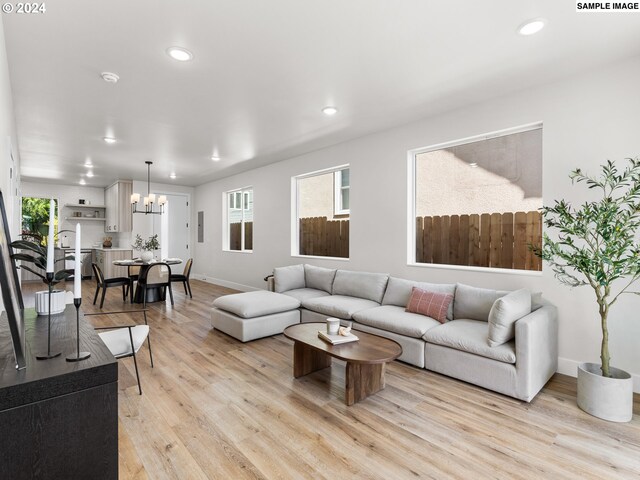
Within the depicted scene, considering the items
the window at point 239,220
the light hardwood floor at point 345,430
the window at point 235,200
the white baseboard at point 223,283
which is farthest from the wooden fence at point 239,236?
the light hardwood floor at point 345,430

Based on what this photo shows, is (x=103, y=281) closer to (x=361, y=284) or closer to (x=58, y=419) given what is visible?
(x=361, y=284)

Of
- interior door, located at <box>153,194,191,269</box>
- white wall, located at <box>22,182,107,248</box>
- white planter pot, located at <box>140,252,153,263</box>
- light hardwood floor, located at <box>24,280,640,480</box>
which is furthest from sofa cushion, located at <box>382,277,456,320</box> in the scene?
white wall, located at <box>22,182,107,248</box>

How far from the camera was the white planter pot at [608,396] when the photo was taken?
7.44ft

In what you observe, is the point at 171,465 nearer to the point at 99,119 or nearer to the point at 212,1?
the point at 212,1

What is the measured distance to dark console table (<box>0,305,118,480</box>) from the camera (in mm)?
912

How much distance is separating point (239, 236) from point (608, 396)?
656cm

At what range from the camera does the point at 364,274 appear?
4.39 meters

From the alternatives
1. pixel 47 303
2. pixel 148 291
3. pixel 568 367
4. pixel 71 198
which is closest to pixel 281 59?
pixel 47 303

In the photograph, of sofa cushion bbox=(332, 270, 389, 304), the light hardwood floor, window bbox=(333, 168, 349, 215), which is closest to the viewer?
the light hardwood floor

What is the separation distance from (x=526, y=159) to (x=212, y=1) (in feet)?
10.2

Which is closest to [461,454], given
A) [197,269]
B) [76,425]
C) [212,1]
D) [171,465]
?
[171,465]

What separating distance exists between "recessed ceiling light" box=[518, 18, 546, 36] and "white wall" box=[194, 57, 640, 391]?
1031 millimetres

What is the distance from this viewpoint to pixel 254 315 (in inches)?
155

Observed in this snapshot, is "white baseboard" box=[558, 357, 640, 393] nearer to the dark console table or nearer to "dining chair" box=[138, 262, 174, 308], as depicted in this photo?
the dark console table
